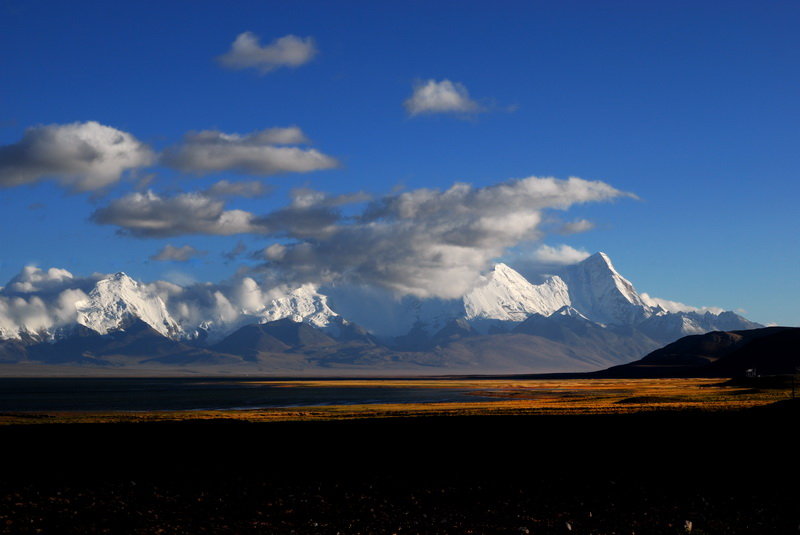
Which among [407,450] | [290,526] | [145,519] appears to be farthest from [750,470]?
[145,519]

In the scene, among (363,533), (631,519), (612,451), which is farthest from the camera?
(612,451)

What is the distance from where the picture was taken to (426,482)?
3647 centimetres

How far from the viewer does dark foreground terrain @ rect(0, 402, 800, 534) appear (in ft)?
95.1

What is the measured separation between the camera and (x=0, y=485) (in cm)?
3678

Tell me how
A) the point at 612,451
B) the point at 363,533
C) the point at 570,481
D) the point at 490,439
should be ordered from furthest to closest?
the point at 490,439, the point at 612,451, the point at 570,481, the point at 363,533

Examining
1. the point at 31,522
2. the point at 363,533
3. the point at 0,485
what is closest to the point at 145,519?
the point at 31,522

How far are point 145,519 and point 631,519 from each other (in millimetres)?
17519

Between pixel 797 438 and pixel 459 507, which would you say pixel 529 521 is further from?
pixel 797 438

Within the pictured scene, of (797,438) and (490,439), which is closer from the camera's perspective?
(797,438)

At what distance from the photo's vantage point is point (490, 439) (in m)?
50.2

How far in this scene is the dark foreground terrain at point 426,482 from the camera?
29.0m

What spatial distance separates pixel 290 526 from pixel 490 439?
23.6 m

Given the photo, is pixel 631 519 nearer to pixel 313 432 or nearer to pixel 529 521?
pixel 529 521

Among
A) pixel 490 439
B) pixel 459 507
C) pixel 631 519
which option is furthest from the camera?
pixel 490 439
